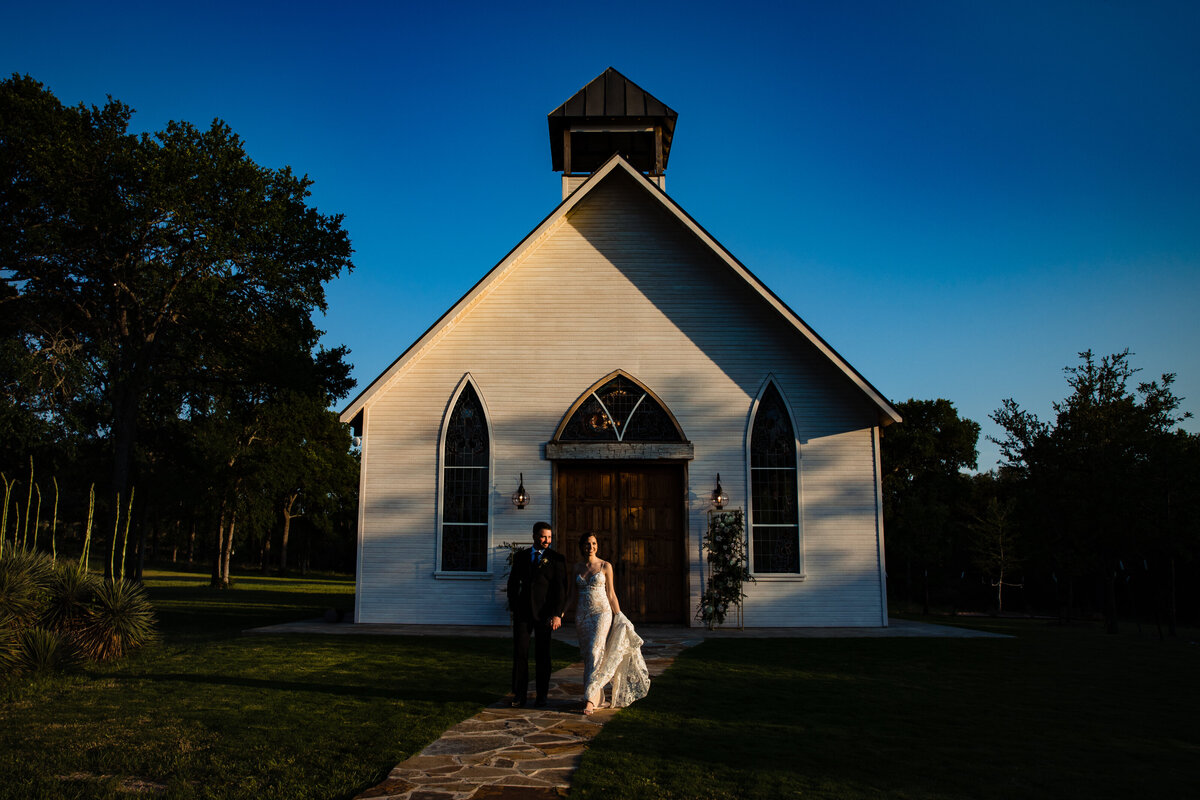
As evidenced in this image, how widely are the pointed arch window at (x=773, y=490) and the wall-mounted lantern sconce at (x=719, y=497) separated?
48 centimetres

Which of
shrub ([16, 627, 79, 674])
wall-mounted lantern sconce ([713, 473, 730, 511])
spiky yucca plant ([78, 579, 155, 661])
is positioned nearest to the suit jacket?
shrub ([16, 627, 79, 674])

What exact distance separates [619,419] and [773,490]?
9.75ft

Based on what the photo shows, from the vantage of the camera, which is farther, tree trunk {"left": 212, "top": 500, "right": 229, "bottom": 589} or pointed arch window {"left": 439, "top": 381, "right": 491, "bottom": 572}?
tree trunk {"left": 212, "top": 500, "right": 229, "bottom": 589}

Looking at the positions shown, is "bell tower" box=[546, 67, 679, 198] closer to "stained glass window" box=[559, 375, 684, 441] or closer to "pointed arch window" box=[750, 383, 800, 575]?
"stained glass window" box=[559, 375, 684, 441]

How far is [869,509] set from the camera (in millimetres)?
14398

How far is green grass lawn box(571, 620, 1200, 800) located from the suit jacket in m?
1.14

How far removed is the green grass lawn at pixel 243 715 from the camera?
496 centimetres

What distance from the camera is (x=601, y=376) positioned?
1473 centimetres

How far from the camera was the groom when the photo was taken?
24.0 ft

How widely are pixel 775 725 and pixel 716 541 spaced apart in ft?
23.8

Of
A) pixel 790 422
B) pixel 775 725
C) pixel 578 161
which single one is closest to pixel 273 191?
pixel 578 161

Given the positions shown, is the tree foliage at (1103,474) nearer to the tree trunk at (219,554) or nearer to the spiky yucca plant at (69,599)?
the spiky yucca plant at (69,599)

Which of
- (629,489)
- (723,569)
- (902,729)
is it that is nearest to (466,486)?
(629,489)

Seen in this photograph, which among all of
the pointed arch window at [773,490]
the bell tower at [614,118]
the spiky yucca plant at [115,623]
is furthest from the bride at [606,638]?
the bell tower at [614,118]
